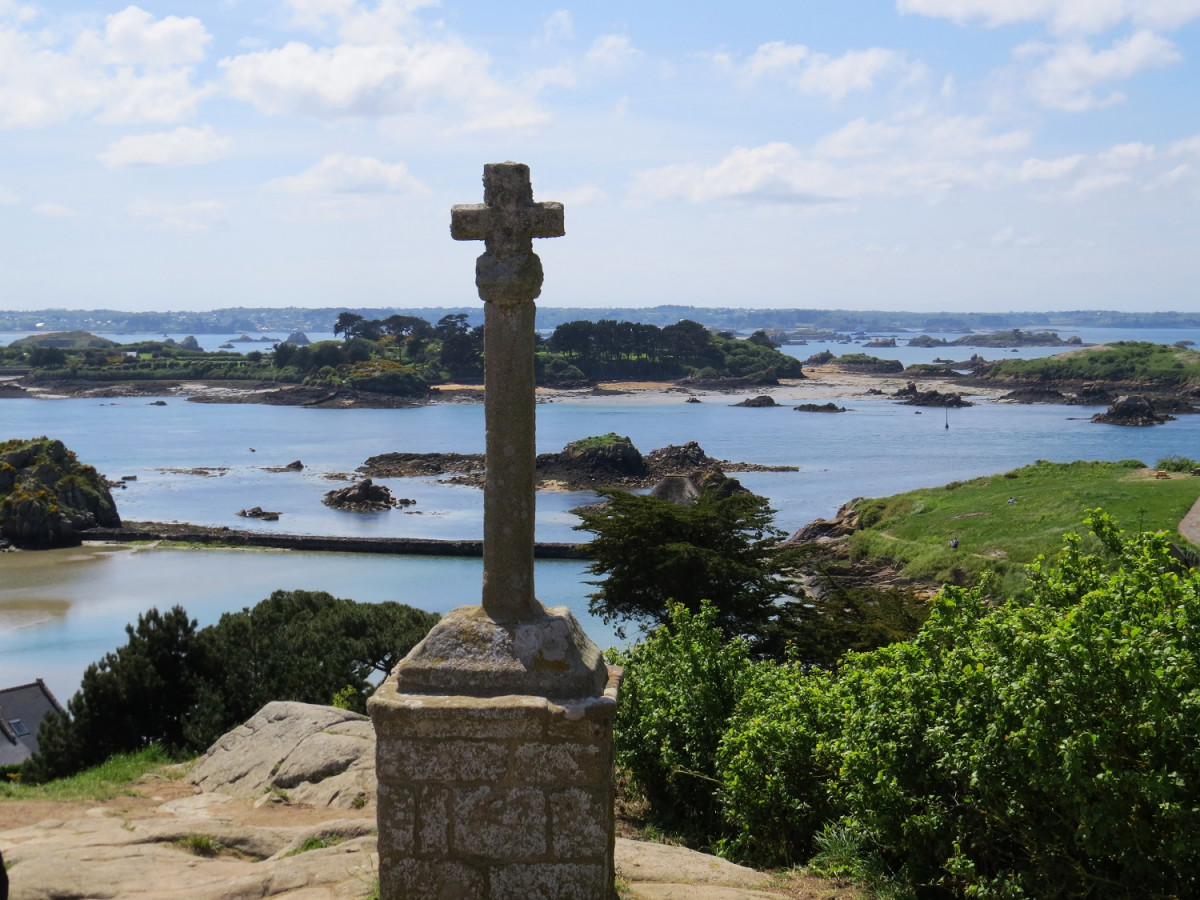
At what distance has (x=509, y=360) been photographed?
629 centimetres

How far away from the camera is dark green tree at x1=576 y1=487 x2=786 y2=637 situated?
22531 millimetres

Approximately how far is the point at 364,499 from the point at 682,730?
166 feet

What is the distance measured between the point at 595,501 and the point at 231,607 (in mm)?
25570

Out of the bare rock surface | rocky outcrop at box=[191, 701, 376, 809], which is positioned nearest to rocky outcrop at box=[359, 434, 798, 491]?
rocky outcrop at box=[191, 701, 376, 809]

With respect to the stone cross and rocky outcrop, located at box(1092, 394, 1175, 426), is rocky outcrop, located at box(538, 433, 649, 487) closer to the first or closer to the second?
rocky outcrop, located at box(1092, 394, 1175, 426)

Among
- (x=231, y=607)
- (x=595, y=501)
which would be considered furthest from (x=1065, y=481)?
(x=231, y=607)

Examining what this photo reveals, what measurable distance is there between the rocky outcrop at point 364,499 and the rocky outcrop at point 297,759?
46.6 meters

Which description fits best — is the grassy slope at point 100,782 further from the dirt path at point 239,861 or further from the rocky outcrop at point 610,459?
the rocky outcrop at point 610,459

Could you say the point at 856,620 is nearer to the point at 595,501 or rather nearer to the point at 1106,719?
the point at 1106,719

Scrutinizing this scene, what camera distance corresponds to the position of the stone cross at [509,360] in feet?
20.3

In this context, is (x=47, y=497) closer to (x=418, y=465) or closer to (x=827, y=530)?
(x=418, y=465)

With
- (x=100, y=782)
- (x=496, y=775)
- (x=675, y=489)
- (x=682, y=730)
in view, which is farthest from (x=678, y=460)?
(x=496, y=775)

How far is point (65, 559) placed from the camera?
1864 inches

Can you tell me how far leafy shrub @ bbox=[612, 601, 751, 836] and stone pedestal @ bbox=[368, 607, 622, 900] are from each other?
402 centimetres
